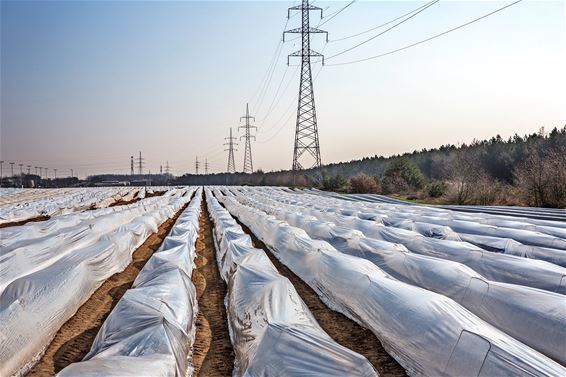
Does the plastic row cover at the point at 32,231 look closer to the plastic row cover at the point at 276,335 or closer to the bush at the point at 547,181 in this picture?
the plastic row cover at the point at 276,335

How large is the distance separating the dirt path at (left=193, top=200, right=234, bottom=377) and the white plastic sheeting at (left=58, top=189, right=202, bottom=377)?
7.4 inches

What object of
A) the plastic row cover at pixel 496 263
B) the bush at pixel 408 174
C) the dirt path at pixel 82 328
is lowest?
the dirt path at pixel 82 328

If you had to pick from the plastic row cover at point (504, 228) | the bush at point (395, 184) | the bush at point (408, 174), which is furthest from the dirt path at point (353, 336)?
the bush at point (408, 174)

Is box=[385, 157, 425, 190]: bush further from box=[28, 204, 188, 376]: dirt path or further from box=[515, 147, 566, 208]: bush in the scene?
box=[28, 204, 188, 376]: dirt path

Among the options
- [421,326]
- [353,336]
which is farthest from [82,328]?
[421,326]

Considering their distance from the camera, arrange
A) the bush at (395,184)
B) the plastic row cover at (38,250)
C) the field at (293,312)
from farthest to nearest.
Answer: the bush at (395,184), the plastic row cover at (38,250), the field at (293,312)

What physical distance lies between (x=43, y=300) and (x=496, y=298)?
6136 mm

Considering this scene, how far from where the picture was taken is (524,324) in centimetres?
462

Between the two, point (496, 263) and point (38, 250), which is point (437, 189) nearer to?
point (496, 263)

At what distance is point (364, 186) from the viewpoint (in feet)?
108

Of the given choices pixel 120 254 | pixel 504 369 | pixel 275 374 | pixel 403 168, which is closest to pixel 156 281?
pixel 275 374

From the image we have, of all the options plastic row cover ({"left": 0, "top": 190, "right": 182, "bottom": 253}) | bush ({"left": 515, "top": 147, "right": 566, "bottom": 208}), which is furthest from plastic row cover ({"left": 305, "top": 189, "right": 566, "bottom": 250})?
plastic row cover ({"left": 0, "top": 190, "right": 182, "bottom": 253})

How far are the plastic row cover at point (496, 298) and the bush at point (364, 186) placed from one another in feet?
82.6

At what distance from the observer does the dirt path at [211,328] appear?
16.2 feet
